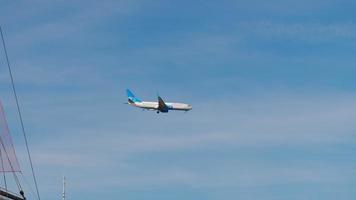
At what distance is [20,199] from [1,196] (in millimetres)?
4695

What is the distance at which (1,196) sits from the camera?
146500 mm

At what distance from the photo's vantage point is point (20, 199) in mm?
150000
